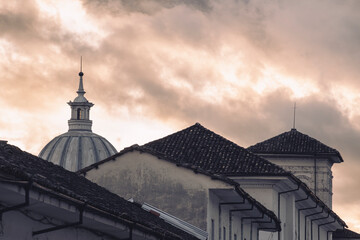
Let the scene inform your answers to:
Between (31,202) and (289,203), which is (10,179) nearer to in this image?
(31,202)

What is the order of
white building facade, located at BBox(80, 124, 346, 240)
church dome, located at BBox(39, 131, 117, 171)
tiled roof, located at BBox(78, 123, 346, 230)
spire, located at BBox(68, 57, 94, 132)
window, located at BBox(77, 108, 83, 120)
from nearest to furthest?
white building facade, located at BBox(80, 124, 346, 240) → tiled roof, located at BBox(78, 123, 346, 230) → church dome, located at BBox(39, 131, 117, 171) → spire, located at BBox(68, 57, 94, 132) → window, located at BBox(77, 108, 83, 120)

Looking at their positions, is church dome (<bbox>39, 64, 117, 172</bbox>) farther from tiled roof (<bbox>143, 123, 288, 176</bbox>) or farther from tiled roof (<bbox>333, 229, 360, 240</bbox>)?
tiled roof (<bbox>143, 123, 288, 176</bbox>)

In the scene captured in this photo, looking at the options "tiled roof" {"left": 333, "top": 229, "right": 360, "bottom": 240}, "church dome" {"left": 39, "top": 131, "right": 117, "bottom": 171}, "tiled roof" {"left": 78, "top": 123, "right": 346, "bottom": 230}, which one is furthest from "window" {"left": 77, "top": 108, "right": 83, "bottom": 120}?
"tiled roof" {"left": 78, "top": 123, "right": 346, "bottom": 230}

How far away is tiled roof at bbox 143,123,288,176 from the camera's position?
42.4 meters

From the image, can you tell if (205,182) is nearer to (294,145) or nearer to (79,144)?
(294,145)

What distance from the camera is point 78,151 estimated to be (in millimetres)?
166750

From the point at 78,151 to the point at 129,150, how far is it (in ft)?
430

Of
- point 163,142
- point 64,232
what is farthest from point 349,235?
point 64,232

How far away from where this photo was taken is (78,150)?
16675 cm

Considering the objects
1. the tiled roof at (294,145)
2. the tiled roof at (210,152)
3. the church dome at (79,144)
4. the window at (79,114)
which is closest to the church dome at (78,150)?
the church dome at (79,144)

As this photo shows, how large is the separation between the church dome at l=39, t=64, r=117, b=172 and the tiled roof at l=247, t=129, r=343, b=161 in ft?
287

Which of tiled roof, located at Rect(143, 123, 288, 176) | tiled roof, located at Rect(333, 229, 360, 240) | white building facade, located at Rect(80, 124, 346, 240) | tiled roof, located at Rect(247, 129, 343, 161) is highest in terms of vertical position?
tiled roof, located at Rect(247, 129, 343, 161)

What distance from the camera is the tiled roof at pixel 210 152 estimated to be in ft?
139

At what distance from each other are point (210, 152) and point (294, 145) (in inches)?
1378
